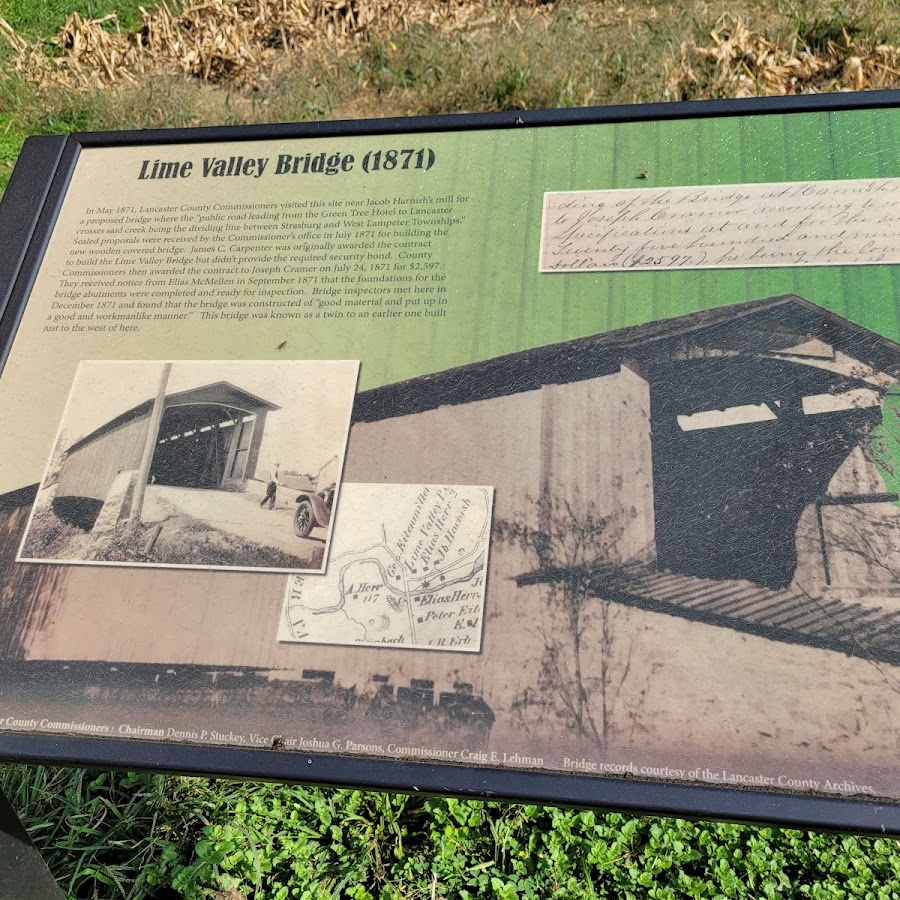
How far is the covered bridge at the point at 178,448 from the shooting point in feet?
5.24

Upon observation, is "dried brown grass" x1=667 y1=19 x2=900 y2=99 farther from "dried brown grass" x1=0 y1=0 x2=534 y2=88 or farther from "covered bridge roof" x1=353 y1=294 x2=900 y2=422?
"covered bridge roof" x1=353 y1=294 x2=900 y2=422

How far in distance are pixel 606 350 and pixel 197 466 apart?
2.62 ft

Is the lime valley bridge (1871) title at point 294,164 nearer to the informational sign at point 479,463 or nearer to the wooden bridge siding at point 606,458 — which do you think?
the informational sign at point 479,463

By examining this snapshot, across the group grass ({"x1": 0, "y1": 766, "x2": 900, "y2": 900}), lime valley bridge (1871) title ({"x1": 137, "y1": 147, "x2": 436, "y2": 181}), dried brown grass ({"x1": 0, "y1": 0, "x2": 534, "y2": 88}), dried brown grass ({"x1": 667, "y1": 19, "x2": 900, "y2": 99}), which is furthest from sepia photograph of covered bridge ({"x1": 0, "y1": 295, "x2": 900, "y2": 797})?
dried brown grass ({"x1": 0, "y1": 0, "x2": 534, "y2": 88})

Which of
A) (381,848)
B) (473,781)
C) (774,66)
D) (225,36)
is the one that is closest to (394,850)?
(381,848)

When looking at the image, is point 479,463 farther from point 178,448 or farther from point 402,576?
point 178,448

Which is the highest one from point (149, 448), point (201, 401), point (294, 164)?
point (294, 164)

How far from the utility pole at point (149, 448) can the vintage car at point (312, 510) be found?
30 centimetres

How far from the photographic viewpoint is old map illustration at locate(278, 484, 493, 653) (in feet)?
4.66

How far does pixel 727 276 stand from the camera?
163 centimetres

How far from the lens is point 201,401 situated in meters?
1.67

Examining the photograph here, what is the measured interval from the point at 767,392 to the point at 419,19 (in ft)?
13.9

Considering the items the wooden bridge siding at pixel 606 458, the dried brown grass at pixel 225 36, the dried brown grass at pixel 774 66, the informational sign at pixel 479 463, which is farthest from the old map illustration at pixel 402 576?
the dried brown grass at pixel 225 36

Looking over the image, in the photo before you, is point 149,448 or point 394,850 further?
point 394,850
